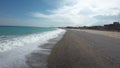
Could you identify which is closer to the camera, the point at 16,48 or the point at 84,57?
the point at 84,57

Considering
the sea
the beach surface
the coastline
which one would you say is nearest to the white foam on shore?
the sea

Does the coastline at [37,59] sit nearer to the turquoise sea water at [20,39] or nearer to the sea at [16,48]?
the sea at [16,48]

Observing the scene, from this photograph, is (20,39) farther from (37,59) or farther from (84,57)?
(84,57)

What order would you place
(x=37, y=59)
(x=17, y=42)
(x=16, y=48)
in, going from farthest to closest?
(x=17, y=42), (x=16, y=48), (x=37, y=59)

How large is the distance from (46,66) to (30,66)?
0.78m

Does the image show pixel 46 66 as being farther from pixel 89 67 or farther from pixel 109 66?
pixel 109 66

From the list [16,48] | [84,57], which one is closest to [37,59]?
[84,57]

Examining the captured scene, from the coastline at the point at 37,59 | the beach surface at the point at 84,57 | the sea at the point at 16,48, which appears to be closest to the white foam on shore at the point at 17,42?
the sea at the point at 16,48

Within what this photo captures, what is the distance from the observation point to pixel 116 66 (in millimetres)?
7203

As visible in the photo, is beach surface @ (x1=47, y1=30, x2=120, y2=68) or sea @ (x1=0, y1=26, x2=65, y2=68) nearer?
beach surface @ (x1=47, y1=30, x2=120, y2=68)

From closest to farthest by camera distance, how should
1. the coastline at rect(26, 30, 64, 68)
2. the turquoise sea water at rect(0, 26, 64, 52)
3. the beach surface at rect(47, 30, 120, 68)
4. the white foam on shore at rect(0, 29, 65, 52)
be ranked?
1. the coastline at rect(26, 30, 64, 68)
2. the beach surface at rect(47, 30, 120, 68)
3. the white foam on shore at rect(0, 29, 65, 52)
4. the turquoise sea water at rect(0, 26, 64, 52)

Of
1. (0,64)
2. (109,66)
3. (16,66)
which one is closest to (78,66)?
(109,66)

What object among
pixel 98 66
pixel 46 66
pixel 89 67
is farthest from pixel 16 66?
pixel 98 66

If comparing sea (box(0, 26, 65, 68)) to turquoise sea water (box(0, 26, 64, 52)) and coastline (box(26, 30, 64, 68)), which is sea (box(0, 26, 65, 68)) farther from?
coastline (box(26, 30, 64, 68))
